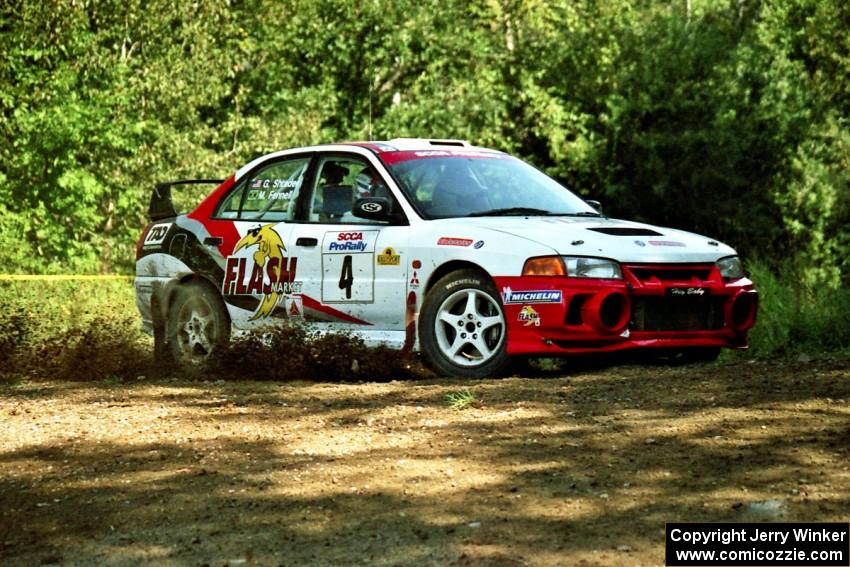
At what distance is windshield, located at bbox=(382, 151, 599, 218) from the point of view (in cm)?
1038

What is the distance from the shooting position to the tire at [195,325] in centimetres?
1118

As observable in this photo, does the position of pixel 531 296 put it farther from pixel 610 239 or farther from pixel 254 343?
pixel 254 343

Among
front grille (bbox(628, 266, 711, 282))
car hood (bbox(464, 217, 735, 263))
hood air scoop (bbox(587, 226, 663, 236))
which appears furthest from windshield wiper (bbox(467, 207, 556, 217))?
front grille (bbox(628, 266, 711, 282))

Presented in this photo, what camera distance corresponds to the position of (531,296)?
943cm

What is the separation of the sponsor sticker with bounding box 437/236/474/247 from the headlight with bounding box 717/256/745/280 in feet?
5.59

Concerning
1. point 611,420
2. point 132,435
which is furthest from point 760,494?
point 132,435

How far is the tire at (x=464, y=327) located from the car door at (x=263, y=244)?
1.28 m

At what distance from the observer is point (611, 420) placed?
742cm

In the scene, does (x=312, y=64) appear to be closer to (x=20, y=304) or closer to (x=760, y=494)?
(x=20, y=304)

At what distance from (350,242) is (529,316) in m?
1.58

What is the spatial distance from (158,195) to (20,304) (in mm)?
2130

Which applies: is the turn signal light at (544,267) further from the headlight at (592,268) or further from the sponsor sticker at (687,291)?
the sponsor sticker at (687,291)

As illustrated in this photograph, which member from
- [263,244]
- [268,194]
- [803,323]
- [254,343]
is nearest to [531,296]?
[254,343]

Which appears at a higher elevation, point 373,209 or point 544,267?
point 373,209
